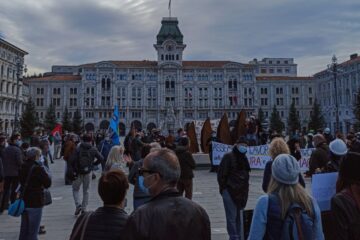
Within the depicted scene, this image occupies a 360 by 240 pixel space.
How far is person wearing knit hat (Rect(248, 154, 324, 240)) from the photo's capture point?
9.49 ft

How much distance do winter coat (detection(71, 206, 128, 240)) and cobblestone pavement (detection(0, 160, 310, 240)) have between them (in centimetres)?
419

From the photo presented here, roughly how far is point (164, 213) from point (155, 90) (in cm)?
8628

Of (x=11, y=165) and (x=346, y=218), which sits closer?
(x=346, y=218)

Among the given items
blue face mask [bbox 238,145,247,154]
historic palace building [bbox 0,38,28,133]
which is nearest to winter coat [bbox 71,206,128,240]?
blue face mask [bbox 238,145,247,154]

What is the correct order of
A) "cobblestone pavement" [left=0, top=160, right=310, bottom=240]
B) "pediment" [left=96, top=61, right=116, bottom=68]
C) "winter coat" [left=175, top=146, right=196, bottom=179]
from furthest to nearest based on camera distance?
"pediment" [left=96, top=61, right=116, bottom=68]
"winter coat" [left=175, top=146, right=196, bottom=179]
"cobblestone pavement" [left=0, top=160, right=310, bottom=240]

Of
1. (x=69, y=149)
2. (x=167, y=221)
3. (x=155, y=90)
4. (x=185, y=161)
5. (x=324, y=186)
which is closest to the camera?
(x=167, y=221)

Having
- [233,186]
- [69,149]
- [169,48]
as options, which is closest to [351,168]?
[233,186]

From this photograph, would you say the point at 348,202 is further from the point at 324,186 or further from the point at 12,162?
the point at 12,162

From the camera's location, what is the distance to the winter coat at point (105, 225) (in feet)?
8.73

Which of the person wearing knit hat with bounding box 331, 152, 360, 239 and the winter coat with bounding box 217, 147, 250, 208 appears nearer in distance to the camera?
the person wearing knit hat with bounding box 331, 152, 360, 239

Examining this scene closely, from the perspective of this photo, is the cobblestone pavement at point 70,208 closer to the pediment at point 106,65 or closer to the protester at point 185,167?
the protester at point 185,167

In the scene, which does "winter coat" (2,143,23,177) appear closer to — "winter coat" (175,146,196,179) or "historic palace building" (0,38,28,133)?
"winter coat" (175,146,196,179)

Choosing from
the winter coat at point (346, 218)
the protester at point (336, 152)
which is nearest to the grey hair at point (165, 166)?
the winter coat at point (346, 218)

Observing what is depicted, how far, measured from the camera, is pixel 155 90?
289ft
